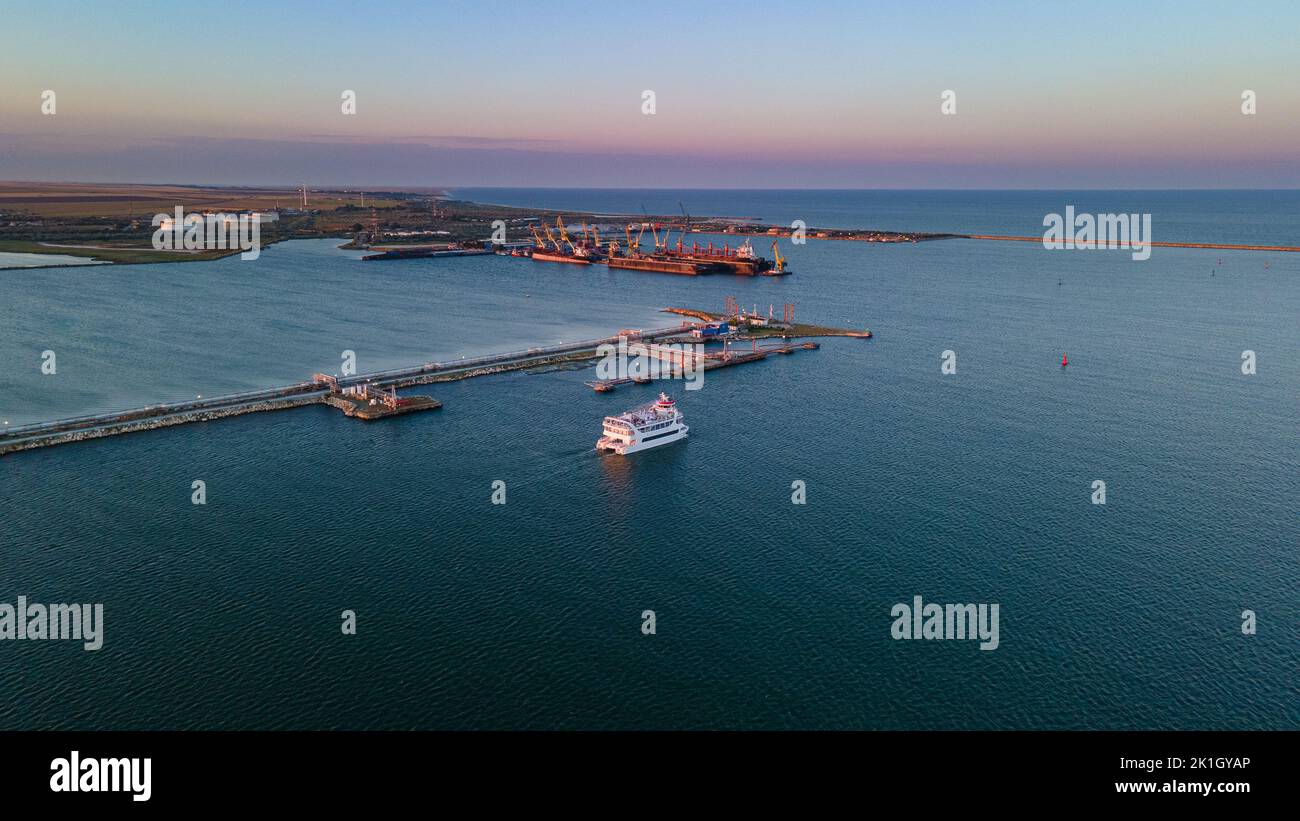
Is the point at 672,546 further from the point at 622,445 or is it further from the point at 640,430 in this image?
the point at 640,430

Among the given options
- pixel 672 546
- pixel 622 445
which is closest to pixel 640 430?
pixel 622 445

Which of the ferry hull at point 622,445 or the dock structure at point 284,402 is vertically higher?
the dock structure at point 284,402

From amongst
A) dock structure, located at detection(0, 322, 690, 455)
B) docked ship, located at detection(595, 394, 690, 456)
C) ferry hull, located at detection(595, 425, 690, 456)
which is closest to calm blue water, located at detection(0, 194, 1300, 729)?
ferry hull, located at detection(595, 425, 690, 456)

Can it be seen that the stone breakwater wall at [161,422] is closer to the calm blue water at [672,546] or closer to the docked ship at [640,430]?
the calm blue water at [672,546]

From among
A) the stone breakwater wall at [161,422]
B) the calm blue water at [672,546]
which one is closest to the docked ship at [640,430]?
the calm blue water at [672,546]

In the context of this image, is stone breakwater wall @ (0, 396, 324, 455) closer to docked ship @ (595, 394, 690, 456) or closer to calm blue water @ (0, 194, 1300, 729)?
calm blue water @ (0, 194, 1300, 729)

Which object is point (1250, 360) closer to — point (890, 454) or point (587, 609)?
point (890, 454)
